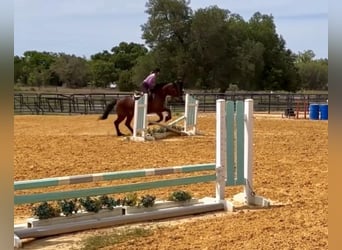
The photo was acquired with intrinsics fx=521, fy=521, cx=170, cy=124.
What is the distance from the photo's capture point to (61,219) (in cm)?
406

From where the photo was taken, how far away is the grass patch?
138 inches

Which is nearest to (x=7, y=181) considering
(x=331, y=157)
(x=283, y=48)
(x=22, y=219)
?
(x=331, y=157)

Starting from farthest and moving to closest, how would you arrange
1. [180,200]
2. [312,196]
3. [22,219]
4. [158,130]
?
[158,130] < [312,196] < [180,200] < [22,219]

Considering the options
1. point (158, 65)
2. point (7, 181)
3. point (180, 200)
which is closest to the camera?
point (7, 181)

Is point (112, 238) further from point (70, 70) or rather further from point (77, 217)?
point (70, 70)

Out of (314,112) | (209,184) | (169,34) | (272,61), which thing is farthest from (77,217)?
(272,61)

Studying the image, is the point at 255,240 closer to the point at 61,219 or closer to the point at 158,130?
the point at 61,219

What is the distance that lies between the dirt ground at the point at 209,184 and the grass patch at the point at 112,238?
71 millimetres

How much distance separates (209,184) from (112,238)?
2676 mm

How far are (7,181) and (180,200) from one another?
151 inches

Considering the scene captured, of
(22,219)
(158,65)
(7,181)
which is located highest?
(158,65)

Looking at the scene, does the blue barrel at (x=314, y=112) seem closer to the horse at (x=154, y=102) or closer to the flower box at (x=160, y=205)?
the horse at (x=154, y=102)

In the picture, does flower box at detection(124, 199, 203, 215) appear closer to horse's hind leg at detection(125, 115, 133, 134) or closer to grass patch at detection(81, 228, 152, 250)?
grass patch at detection(81, 228, 152, 250)

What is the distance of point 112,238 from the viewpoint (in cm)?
367
